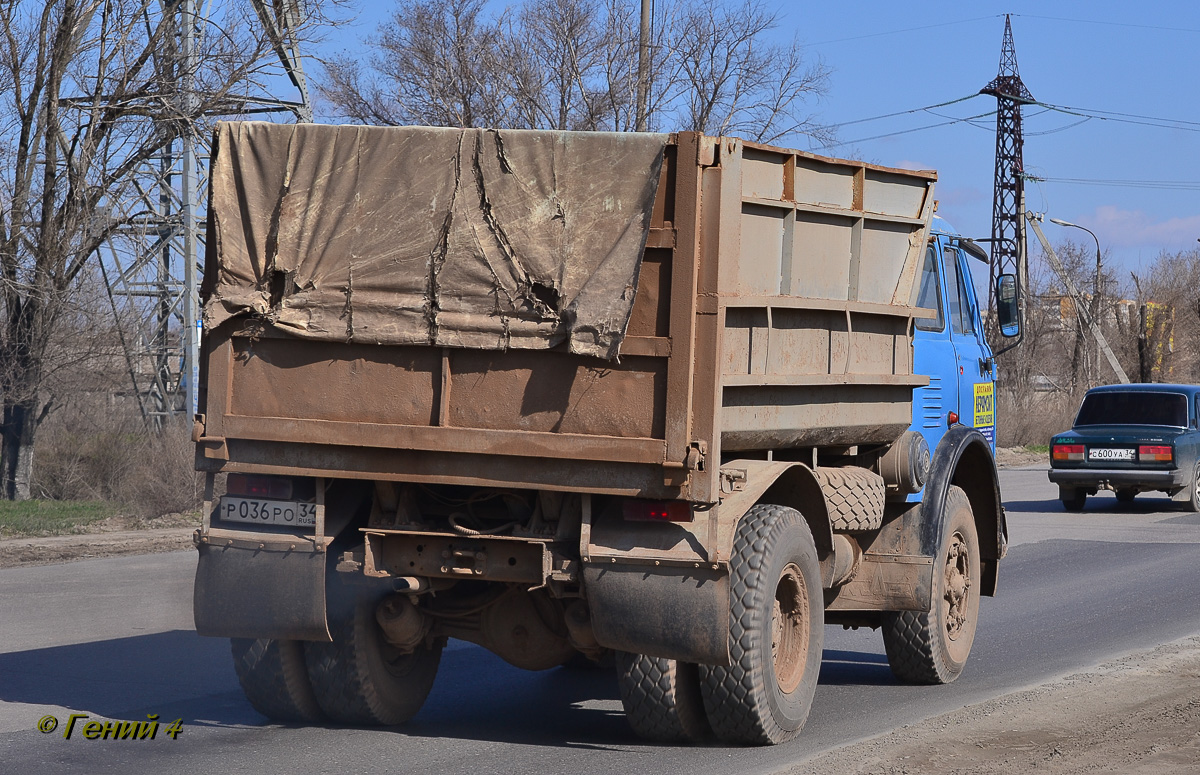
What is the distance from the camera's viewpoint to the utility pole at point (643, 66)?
28.7 meters

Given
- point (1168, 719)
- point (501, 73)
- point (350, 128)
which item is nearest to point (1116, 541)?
point (1168, 719)

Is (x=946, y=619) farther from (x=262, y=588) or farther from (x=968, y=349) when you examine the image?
(x=262, y=588)

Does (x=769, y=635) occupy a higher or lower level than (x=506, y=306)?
lower

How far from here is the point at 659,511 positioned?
18.3ft

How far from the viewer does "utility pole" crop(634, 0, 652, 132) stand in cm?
2869

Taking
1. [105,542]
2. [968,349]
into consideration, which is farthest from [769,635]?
[105,542]

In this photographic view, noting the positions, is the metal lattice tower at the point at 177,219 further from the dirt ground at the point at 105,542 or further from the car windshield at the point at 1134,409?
the car windshield at the point at 1134,409

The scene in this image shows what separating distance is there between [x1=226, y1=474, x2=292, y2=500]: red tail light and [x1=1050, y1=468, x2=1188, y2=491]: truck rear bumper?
630 inches

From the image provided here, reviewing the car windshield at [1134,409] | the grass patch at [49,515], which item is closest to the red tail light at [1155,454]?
the car windshield at [1134,409]

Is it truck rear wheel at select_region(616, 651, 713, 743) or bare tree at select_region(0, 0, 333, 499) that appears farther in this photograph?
bare tree at select_region(0, 0, 333, 499)

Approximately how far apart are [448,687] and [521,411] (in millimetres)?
2808

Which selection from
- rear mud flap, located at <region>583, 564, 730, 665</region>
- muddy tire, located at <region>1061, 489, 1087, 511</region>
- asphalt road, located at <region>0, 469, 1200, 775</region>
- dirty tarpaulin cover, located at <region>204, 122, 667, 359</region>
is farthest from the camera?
muddy tire, located at <region>1061, 489, 1087, 511</region>

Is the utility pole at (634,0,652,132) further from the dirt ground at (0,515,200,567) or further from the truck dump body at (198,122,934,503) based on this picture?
the truck dump body at (198,122,934,503)

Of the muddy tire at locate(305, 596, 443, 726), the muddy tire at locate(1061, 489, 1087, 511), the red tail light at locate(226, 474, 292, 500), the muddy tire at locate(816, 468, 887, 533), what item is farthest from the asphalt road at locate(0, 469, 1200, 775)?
the muddy tire at locate(1061, 489, 1087, 511)
